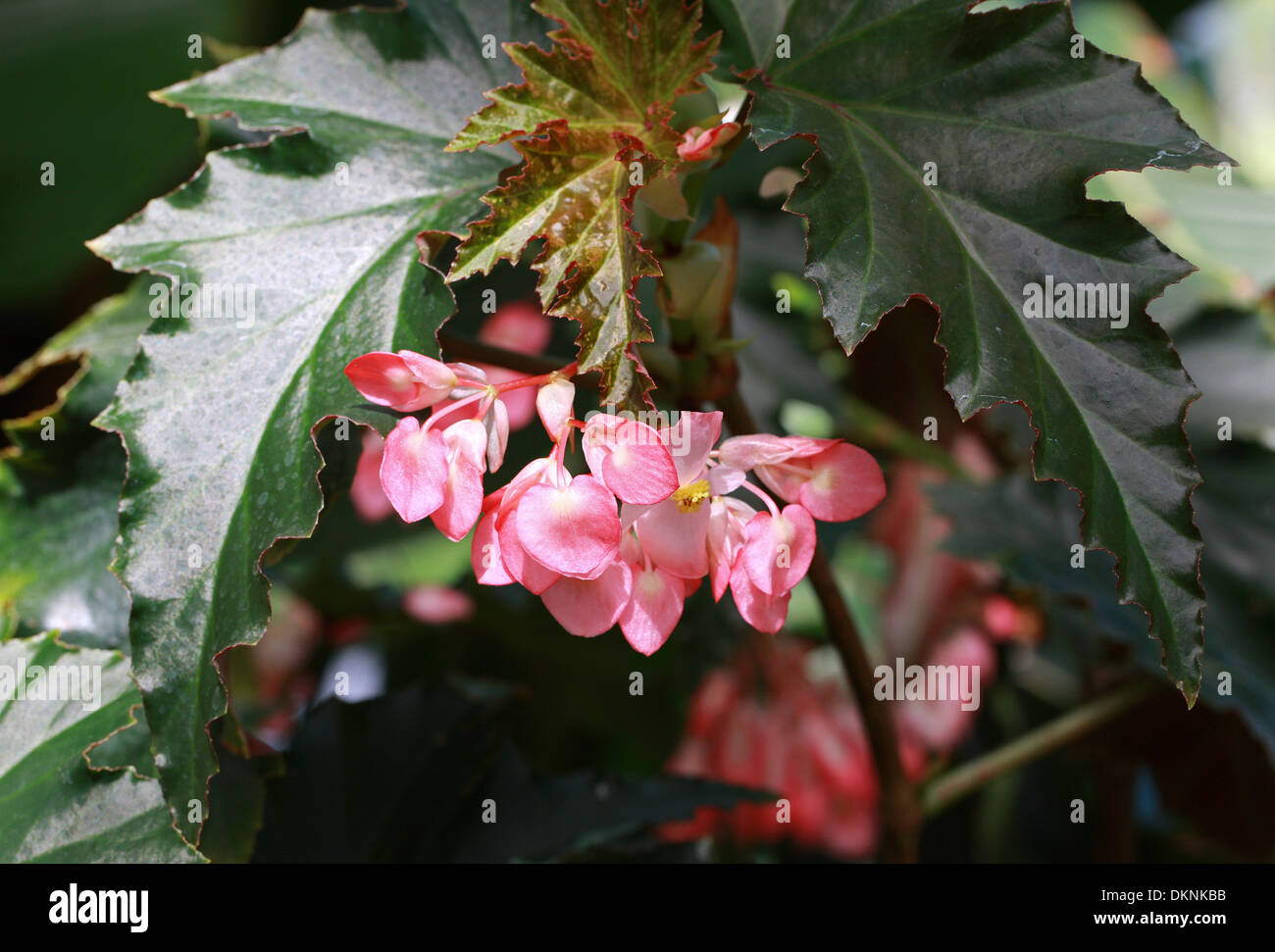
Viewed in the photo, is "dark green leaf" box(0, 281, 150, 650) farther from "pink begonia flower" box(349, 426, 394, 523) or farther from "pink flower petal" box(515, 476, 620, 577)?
"pink flower petal" box(515, 476, 620, 577)

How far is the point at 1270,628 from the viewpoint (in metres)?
0.80

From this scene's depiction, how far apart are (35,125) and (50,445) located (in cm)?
33

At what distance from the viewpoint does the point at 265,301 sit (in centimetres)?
44

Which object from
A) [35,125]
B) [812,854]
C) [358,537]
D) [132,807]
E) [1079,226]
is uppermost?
[35,125]

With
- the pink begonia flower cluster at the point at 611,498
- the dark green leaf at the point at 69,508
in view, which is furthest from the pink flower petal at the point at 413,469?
the dark green leaf at the point at 69,508

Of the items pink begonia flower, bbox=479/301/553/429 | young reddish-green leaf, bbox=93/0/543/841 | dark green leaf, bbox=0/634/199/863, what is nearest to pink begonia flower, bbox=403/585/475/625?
pink begonia flower, bbox=479/301/553/429

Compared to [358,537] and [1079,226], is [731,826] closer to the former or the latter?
[358,537]

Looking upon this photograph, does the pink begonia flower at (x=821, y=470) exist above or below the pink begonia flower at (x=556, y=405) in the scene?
below

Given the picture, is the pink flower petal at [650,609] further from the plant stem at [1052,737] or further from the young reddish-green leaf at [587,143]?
the plant stem at [1052,737]

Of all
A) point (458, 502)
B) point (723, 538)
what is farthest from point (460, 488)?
point (723, 538)

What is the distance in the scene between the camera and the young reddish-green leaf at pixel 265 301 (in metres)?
0.39

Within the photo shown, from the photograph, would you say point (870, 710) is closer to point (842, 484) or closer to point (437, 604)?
point (842, 484)

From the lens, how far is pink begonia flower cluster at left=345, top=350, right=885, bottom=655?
37 centimetres

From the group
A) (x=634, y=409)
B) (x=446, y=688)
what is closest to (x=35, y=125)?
(x=446, y=688)
